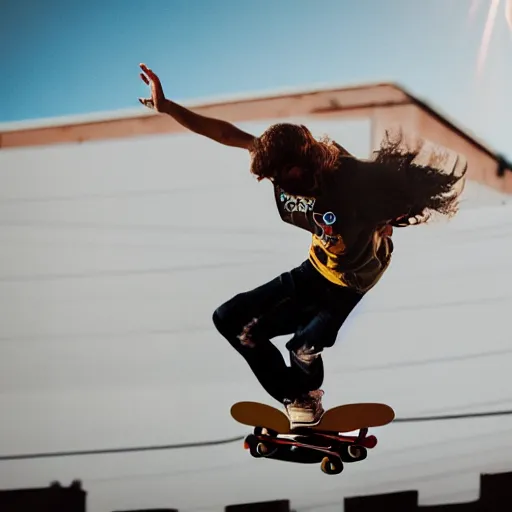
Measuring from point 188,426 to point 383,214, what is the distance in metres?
0.88

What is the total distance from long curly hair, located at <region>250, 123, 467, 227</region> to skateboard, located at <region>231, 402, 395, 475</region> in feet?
1.99

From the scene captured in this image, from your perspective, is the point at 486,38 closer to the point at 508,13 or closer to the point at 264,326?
the point at 508,13

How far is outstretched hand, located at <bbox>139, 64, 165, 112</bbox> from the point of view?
167cm

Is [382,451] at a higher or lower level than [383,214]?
lower

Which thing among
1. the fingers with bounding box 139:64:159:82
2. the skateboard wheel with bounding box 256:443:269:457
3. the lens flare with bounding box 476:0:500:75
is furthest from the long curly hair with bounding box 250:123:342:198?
the skateboard wheel with bounding box 256:443:269:457

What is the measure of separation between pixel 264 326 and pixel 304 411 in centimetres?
28

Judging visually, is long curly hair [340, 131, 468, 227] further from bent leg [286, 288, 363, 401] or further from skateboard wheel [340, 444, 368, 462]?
skateboard wheel [340, 444, 368, 462]

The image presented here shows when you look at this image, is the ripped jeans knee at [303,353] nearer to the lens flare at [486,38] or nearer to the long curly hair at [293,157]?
the long curly hair at [293,157]

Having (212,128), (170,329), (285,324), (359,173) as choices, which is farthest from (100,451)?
(359,173)

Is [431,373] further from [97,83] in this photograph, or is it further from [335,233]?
[97,83]

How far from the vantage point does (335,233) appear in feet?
5.41

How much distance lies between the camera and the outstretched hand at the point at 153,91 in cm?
167

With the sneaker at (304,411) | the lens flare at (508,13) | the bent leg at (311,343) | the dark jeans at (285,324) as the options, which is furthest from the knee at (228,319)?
the lens flare at (508,13)

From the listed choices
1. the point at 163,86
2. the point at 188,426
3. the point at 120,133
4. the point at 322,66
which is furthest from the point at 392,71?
the point at 188,426
